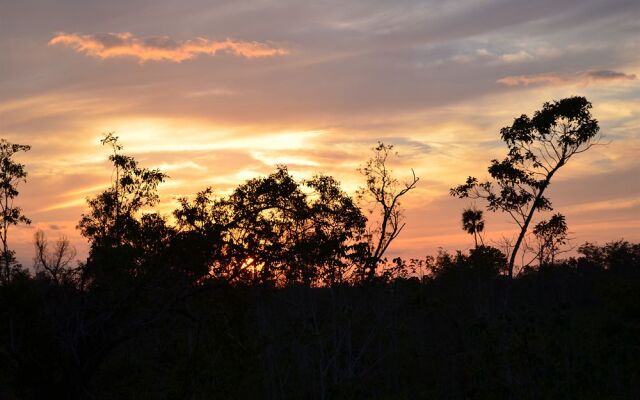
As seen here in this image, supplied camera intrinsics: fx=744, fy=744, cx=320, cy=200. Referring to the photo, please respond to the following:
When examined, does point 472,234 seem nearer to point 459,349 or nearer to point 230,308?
point 459,349

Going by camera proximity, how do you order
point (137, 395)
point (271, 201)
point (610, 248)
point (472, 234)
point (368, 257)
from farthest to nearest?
1. point (610, 248)
2. point (472, 234)
3. point (368, 257)
4. point (137, 395)
5. point (271, 201)

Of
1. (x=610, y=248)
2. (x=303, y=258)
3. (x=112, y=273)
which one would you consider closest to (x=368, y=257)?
(x=303, y=258)

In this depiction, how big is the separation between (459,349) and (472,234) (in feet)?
31.2

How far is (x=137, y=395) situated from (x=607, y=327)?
65.9ft

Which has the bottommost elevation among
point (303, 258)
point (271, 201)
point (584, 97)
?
point (303, 258)

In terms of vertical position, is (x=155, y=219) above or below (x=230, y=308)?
above

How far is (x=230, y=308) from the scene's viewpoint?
86.9 ft

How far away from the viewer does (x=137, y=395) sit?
2981 cm

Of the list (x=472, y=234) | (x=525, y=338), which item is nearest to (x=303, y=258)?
(x=525, y=338)

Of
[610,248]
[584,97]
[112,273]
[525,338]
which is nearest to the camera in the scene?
[525,338]

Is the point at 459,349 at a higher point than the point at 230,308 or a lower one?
lower

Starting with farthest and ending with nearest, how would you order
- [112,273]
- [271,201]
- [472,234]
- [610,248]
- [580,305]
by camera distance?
1. [610,248]
2. [580,305]
3. [472,234]
4. [271,201]
5. [112,273]

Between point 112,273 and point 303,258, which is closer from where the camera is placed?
point 112,273

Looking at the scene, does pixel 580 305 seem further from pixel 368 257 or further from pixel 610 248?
pixel 368 257
